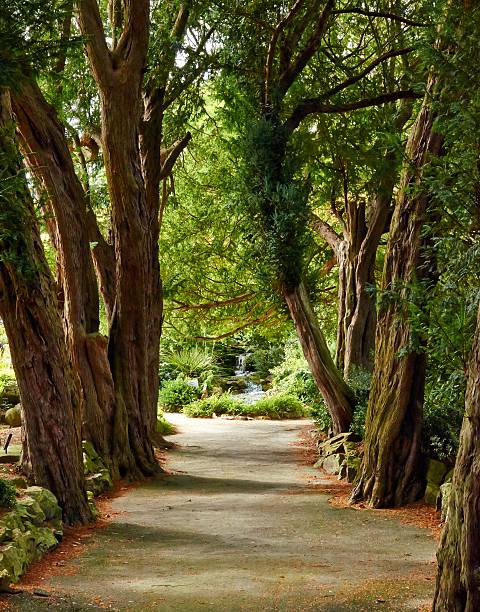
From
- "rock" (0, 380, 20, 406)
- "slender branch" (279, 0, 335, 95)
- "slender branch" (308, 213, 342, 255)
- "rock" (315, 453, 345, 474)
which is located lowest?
"rock" (315, 453, 345, 474)

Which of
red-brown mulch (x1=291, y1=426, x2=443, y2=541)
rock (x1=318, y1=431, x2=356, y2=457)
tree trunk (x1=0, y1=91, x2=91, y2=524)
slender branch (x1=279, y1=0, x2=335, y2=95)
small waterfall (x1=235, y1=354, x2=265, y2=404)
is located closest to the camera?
tree trunk (x1=0, y1=91, x2=91, y2=524)

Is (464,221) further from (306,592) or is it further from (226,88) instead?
(226,88)

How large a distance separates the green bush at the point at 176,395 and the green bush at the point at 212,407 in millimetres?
1012

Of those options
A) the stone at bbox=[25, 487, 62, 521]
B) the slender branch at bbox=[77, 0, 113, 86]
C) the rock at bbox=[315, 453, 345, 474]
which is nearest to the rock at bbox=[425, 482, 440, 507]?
the rock at bbox=[315, 453, 345, 474]

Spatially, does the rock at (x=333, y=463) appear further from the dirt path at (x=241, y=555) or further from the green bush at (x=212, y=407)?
the green bush at (x=212, y=407)

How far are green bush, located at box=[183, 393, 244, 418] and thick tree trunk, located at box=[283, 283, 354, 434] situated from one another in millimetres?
12422

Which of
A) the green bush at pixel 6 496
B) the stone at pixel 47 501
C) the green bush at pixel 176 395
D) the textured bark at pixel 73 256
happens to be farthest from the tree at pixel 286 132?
the green bush at pixel 176 395

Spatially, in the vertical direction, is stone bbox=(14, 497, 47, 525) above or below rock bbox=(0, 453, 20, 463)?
below

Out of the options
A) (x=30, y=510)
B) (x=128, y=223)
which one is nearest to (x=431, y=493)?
(x=30, y=510)

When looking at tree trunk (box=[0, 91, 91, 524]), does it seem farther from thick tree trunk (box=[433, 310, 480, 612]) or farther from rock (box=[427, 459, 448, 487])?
thick tree trunk (box=[433, 310, 480, 612])

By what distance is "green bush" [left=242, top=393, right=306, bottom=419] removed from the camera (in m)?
27.6

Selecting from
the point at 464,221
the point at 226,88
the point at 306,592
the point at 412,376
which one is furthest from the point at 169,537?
the point at 226,88

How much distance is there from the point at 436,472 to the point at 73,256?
245 inches

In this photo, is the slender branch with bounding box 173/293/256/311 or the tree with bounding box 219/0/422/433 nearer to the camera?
the tree with bounding box 219/0/422/433
